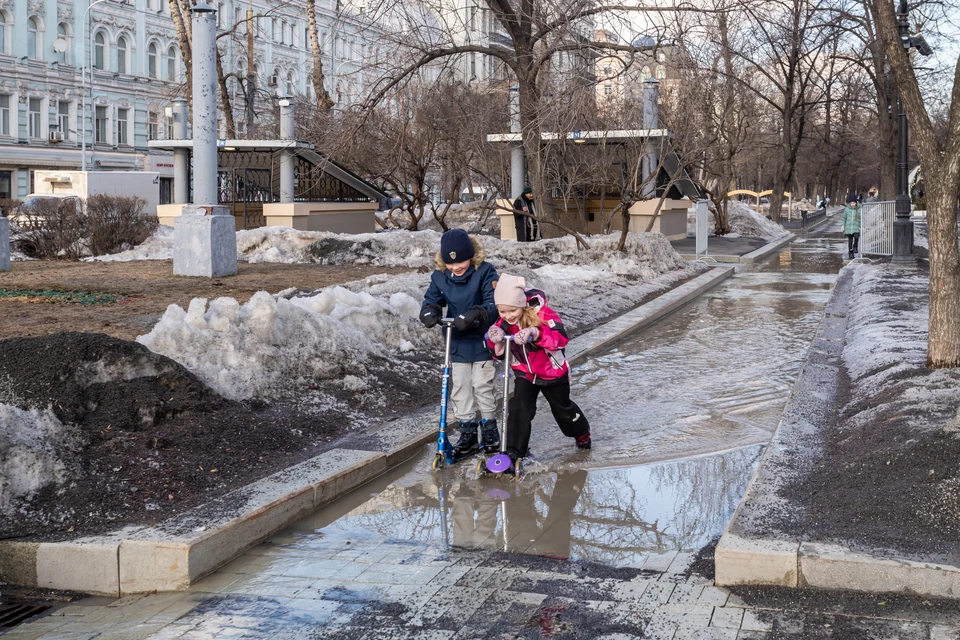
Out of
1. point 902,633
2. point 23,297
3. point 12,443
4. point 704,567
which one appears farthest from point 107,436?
point 23,297

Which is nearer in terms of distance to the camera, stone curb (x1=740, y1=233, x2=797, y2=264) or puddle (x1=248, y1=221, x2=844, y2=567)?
puddle (x1=248, y1=221, x2=844, y2=567)

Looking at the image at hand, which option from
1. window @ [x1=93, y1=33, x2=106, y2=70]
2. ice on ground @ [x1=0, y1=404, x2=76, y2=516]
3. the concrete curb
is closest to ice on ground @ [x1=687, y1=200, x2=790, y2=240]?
the concrete curb

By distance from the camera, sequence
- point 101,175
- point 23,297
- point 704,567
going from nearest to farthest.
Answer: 1. point 704,567
2. point 23,297
3. point 101,175

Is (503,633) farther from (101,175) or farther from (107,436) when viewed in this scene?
(101,175)

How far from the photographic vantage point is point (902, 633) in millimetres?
4094

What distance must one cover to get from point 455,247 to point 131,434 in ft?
7.80

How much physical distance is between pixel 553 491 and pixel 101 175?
124 ft

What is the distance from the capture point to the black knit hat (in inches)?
267

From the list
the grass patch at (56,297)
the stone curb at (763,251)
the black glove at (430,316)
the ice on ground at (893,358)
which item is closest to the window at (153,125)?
the stone curb at (763,251)

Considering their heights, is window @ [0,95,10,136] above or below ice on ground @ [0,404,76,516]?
above

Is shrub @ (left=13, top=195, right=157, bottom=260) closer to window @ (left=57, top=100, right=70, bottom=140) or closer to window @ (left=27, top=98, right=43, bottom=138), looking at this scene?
window @ (left=27, top=98, right=43, bottom=138)

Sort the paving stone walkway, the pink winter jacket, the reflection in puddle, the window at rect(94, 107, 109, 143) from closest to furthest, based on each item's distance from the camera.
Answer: the paving stone walkway, the reflection in puddle, the pink winter jacket, the window at rect(94, 107, 109, 143)

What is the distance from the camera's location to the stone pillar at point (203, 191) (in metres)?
16.4

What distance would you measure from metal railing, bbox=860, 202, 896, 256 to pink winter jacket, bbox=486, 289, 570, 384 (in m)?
19.0
